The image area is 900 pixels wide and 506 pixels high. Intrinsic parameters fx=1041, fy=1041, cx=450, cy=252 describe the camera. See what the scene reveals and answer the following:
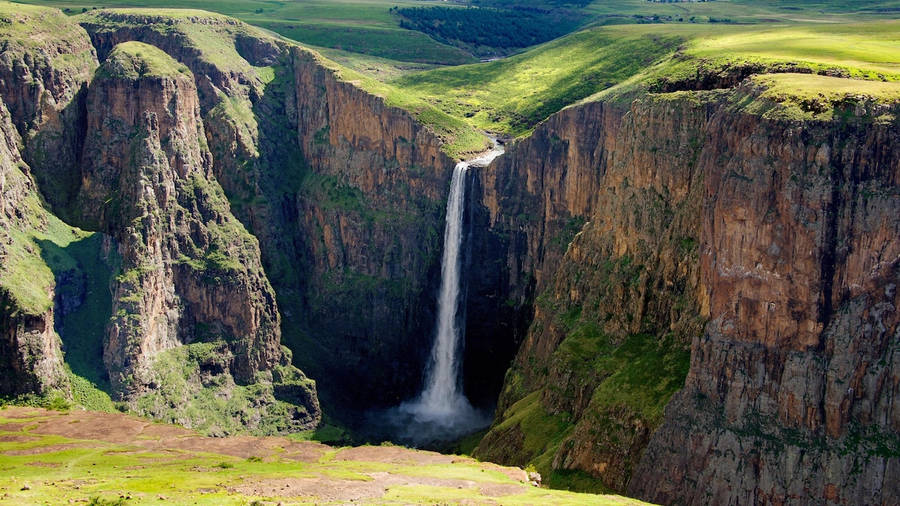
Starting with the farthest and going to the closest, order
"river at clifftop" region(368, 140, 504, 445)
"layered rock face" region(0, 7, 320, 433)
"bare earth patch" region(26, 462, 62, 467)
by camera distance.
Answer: "river at clifftop" region(368, 140, 504, 445), "layered rock face" region(0, 7, 320, 433), "bare earth patch" region(26, 462, 62, 467)

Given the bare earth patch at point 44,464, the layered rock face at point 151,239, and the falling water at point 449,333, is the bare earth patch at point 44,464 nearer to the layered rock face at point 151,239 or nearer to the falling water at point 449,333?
the layered rock face at point 151,239

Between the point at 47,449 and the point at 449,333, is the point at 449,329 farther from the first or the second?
the point at 47,449

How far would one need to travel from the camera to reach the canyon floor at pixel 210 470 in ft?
244

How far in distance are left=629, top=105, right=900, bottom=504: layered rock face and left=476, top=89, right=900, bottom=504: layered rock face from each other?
0.34 feet

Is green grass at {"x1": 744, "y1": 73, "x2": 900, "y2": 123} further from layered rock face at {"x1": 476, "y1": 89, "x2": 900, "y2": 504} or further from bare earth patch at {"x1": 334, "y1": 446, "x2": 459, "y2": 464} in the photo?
bare earth patch at {"x1": 334, "y1": 446, "x2": 459, "y2": 464}

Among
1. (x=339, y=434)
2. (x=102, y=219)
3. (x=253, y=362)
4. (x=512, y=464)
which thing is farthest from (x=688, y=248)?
(x=102, y=219)

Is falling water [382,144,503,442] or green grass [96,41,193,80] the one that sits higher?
green grass [96,41,193,80]

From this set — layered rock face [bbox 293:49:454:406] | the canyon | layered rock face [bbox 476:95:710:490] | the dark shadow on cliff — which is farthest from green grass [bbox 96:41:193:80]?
layered rock face [bbox 476:95:710:490]

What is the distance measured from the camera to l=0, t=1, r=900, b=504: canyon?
2923 inches

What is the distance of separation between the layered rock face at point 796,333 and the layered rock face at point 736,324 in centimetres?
10

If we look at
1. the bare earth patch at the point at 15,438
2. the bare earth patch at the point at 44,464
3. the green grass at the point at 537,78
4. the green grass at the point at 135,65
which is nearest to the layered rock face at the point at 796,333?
the bare earth patch at the point at 44,464

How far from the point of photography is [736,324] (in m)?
78.7

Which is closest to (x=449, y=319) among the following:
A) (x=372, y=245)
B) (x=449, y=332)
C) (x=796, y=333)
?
(x=449, y=332)

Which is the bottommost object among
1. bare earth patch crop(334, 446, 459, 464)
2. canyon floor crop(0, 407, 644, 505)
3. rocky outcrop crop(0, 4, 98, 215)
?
bare earth patch crop(334, 446, 459, 464)
